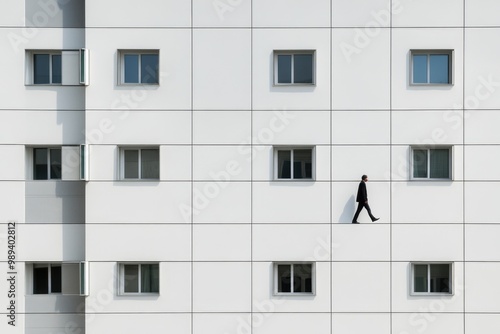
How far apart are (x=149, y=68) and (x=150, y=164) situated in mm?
2935

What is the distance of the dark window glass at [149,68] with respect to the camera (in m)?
15.6

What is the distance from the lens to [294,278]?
15.4 metres

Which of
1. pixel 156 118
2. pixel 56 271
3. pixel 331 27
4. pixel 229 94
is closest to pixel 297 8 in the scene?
pixel 331 27

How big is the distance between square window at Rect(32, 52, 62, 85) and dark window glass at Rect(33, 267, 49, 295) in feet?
19.1

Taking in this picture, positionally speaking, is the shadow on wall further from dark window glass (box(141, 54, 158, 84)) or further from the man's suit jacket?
dark window glass (box(141, 54, 158, 84))

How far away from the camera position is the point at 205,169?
50.1ft

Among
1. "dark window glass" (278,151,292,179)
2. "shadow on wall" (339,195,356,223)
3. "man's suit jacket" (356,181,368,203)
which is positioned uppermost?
"dark window glass" (278,151,292,179)

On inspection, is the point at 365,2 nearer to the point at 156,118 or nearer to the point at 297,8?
the point at 297,8

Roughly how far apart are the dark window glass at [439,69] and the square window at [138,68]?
27.6 ft

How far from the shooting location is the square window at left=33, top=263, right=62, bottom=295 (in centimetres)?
1587

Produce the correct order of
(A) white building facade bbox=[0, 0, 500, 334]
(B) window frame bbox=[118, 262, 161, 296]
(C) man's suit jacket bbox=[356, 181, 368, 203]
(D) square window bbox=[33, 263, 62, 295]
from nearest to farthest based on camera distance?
(C) man's suit jacket bbox=[356, 181, 368, 203], (A) white building facade bbox=[0, 0, 500, 334], (B) window frame bbox=[118, 262, 161, 296], (D) square window bbox=[33, 263, 62, 295]

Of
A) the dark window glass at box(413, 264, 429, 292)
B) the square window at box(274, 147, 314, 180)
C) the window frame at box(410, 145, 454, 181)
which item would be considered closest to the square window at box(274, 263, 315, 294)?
the square window at box(274, 147, 314, 180)

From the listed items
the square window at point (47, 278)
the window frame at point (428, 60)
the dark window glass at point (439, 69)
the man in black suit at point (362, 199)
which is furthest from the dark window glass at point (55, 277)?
the dark window glass at point (439, 69)

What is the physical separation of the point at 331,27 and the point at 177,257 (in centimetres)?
827
